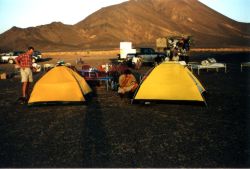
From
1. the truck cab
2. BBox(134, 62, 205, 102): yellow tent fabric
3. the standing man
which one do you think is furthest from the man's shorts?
the truck cab

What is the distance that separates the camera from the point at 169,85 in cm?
1095

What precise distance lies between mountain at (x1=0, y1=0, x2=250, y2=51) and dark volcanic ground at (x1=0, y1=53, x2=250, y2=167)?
97229mm

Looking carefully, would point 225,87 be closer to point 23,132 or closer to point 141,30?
point 23,132

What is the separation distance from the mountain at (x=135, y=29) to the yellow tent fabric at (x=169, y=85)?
317 feet

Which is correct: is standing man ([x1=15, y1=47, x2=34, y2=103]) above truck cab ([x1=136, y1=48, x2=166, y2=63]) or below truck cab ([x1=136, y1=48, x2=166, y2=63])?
below

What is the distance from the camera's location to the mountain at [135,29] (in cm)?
12094

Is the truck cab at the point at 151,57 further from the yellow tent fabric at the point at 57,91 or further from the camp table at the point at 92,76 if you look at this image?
the yellow tent fabric at the point at 57,91

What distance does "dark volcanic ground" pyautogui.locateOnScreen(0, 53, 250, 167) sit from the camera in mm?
5945

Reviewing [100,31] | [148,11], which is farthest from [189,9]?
[100,31]

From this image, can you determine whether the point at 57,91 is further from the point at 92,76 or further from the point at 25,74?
the point at 92,76

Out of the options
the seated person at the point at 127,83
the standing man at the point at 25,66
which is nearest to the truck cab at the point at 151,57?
the seated person at the point at 127,83

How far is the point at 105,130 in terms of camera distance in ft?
26.4

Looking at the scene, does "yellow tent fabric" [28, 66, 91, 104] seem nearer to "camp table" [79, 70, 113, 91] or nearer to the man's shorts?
the man's shorts

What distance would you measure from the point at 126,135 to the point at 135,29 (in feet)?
446
